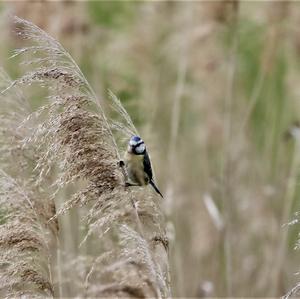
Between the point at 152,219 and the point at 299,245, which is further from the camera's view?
the point at 152,219

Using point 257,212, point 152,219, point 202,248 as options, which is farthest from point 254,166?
point 152,219

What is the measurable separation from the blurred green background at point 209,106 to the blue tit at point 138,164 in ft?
7.85

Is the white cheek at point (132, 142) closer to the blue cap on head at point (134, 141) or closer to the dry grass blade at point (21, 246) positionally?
the blue cap on head at point (134, 141)

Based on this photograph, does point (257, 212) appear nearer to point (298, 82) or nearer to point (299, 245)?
point (298, 82)

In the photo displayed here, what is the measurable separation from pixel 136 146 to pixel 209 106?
424 centimetres

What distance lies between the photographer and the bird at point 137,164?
325 cm

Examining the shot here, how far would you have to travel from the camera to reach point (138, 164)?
3.39 metres

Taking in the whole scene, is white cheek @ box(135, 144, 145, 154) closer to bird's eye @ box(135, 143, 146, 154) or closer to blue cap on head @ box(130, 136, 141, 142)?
bird's eye @ box(135, 143, 146, 154)

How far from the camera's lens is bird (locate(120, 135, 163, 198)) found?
325cm

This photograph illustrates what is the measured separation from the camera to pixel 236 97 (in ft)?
26.3

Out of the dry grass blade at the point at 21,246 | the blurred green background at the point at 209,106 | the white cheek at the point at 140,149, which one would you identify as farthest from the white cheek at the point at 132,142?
the blurred green background at the point at 209,106

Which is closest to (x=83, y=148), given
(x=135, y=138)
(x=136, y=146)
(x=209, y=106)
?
(x=135, y=138)

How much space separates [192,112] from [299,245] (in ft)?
18.0

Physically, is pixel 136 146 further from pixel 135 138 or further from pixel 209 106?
pixel 209 106
